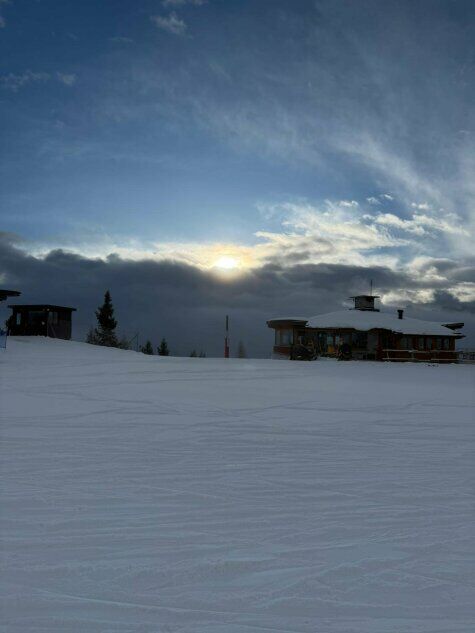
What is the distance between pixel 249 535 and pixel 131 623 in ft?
4.78

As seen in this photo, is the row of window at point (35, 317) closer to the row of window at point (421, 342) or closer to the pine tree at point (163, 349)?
the row of window at point (421, 342)

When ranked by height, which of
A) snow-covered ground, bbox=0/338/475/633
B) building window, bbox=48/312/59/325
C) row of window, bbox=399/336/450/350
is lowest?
snow-covered ground, bbox=0/338/475/633

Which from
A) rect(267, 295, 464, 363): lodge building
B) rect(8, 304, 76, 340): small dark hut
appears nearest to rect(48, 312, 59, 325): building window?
rect(8, 304, 76, 340): small dark hut

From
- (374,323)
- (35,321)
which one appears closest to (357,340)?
(374,323)

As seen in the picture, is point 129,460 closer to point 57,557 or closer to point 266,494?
point 266,494

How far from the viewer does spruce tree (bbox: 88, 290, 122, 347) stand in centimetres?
6969

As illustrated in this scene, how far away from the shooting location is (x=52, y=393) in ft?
49.4

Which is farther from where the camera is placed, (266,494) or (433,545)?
(266,494)

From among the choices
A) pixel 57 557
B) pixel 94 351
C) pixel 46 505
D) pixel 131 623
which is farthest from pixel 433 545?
pixel 94 351

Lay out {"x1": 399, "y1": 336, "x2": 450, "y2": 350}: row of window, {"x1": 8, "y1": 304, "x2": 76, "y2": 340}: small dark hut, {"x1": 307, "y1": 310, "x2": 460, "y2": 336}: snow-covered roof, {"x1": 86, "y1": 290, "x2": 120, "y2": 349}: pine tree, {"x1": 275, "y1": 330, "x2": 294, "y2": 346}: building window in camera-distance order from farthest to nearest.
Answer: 1. {"x1": 86, "y1": 290, "x2": 120, "y2": 349}: pine tree
2. {"x1": 275, "y1": 330, "x2": 294, "y2": 346}: building window
3. {"x1": 399, "y1": 336, "x2": 450, "y2": 350}: row of window
4. {"x1": 307, "y1": 310, "x2": 460, "y2": 336}: snow-covered roof
5. {"x1": 8, "y1": 304, "x2": 76, "y2": 340}: small dark hut

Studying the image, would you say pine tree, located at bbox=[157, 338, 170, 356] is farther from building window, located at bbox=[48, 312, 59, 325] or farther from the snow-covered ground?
the snow-covered ground

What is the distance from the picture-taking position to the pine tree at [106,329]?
6962 centimetres

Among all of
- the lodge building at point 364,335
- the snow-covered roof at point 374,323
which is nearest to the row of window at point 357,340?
the lodge building at point 364,335

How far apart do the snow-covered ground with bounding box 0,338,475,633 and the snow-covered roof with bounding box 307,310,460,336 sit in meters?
36.4
